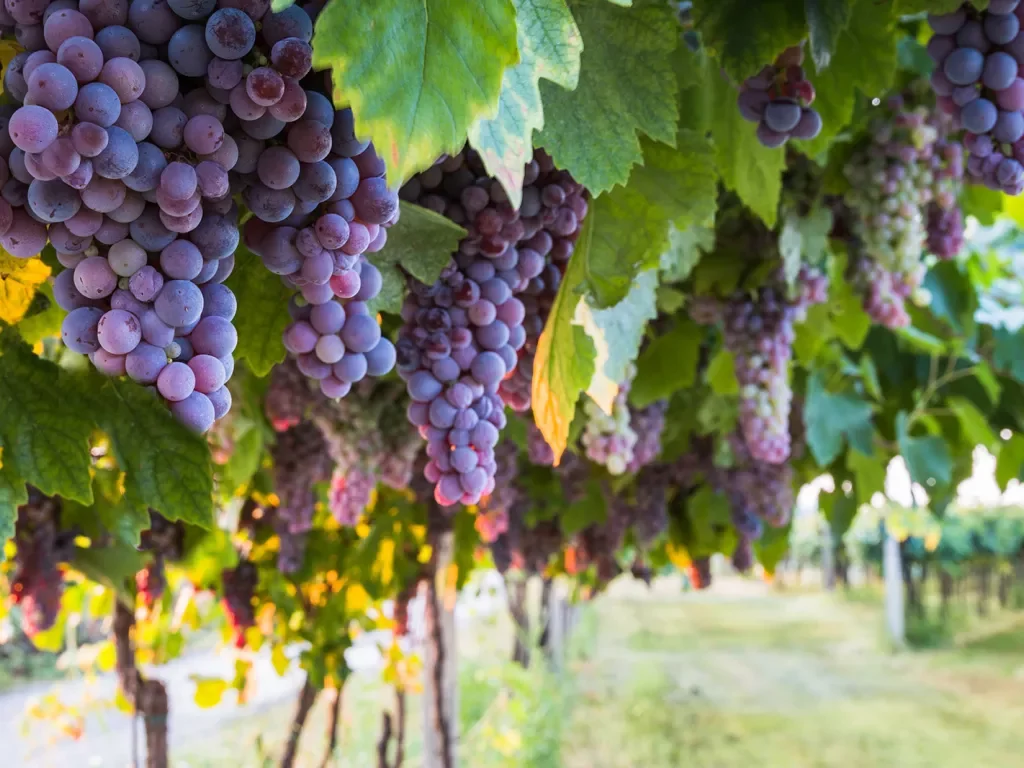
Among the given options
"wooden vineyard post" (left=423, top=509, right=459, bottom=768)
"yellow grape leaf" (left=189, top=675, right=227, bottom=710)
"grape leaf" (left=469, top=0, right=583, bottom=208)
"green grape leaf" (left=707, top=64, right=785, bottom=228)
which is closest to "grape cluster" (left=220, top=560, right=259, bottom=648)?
"yellow grape leaf" (left=189, top=675, right=227, bottom=710)

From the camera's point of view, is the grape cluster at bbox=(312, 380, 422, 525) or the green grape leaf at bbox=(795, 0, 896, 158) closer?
the green grape leaf at bbox=(795, 0, 896, 158)

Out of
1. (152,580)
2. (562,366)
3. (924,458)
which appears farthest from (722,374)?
(152,580)

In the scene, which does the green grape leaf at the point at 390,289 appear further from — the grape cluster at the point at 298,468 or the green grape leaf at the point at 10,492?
the grape cluster at the point at 298,468

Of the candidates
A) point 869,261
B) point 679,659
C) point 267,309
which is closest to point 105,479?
point 267,309

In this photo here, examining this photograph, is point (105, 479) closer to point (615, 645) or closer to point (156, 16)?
point (156, 16)

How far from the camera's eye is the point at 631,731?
8.28 meters

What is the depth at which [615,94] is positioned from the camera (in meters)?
0.59

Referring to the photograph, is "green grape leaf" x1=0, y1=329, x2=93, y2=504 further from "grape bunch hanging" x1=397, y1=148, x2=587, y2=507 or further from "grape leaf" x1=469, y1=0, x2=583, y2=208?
"grape leaf" x1=469, y1=0, x2=583, y2=208

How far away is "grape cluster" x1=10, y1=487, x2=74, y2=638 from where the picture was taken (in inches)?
58.9

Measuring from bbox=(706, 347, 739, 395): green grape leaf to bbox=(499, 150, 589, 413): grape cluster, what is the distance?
0.97m

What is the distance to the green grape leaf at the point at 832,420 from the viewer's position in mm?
1872

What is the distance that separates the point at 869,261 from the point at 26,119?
1.12 metres

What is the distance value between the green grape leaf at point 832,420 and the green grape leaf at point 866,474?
15 centimetres

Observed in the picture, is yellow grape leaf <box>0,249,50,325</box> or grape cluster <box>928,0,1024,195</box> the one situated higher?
grape cluster <box>928,0,1024,195</box>
